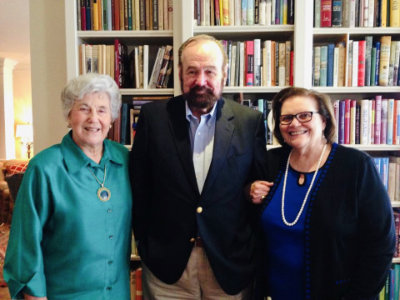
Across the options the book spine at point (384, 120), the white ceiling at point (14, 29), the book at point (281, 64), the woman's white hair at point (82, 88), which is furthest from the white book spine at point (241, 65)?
the white ceiling at point (14, 29)

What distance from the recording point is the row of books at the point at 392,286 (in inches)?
86.6

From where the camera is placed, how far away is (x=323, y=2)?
6.92 feet

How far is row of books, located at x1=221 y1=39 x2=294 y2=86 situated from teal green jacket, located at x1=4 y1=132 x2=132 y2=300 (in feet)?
3.76

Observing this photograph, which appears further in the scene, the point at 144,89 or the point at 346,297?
the point at 144,89

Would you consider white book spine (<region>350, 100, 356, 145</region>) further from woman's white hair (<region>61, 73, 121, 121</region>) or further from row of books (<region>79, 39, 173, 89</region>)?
woman's white hair (<region>61, 73, 121, 121</region>)

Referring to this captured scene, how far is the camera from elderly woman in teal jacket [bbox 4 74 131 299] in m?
1.21

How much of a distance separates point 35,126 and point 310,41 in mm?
1866

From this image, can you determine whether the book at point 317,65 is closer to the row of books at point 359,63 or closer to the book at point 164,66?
the row of books at point 359,63

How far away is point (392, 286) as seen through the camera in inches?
87.0

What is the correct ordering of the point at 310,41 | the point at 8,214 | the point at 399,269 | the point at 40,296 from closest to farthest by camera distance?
the point at 40,296 → the point at 310,41 → the point at 399,269 → the point at 8,214

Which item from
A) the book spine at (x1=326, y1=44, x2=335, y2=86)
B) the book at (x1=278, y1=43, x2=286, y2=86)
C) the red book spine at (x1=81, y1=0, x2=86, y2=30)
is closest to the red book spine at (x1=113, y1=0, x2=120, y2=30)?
the red book spine at (x1=81, y1=0, x2=86, y2=30)

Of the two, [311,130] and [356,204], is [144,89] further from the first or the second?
[356,204]

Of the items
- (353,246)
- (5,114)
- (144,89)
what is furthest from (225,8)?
(5,114)

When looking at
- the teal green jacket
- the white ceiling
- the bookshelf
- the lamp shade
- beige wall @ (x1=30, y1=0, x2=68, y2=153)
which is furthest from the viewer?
the lamp shade
